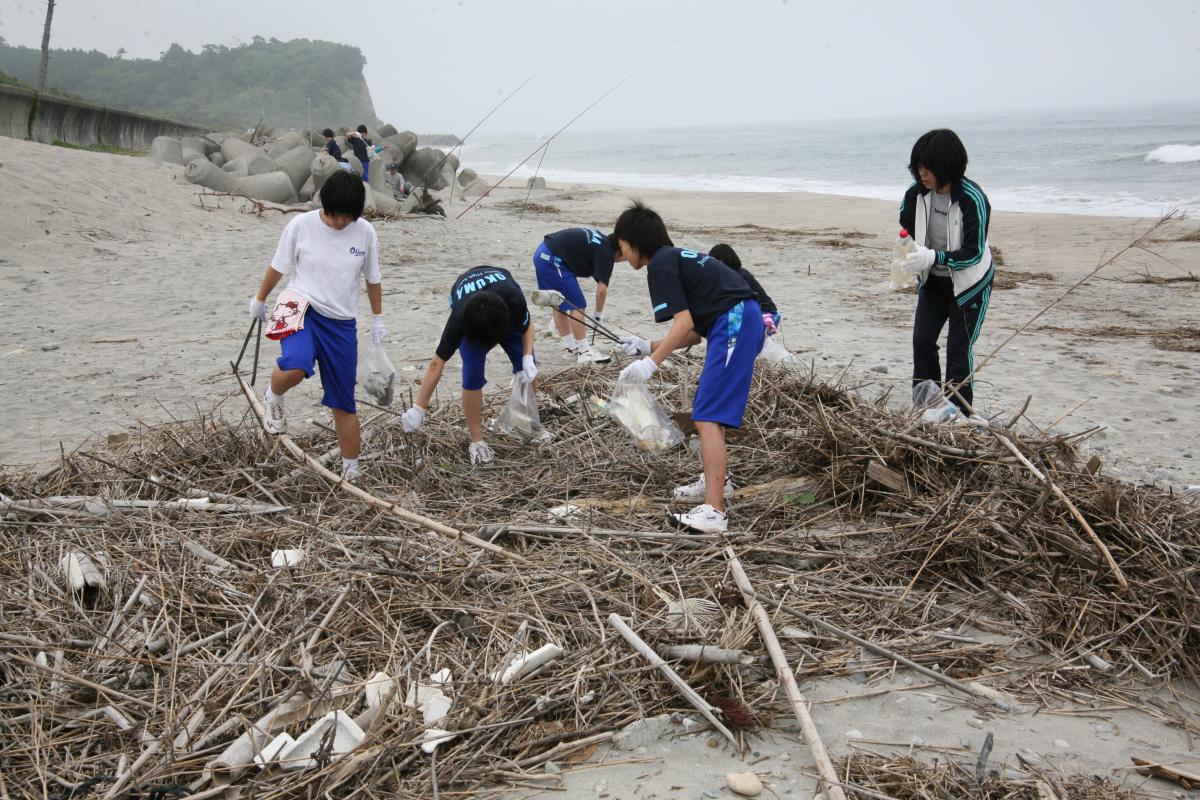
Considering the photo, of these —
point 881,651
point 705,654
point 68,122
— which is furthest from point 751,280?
point 68,122

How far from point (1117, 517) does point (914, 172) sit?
77.4 inches

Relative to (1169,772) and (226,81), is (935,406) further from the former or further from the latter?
(226,81)

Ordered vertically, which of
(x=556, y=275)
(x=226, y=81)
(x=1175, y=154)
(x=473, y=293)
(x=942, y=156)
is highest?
(x=226, y=81)

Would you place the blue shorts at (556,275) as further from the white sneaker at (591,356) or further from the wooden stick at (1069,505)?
the wooden stick at (1069,505)

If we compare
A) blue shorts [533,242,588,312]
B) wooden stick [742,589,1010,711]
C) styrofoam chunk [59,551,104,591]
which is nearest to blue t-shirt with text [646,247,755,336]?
wooden stick [742,589,1010,711]

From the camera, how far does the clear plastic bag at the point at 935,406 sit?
3.84m

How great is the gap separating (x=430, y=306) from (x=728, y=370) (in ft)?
16.1

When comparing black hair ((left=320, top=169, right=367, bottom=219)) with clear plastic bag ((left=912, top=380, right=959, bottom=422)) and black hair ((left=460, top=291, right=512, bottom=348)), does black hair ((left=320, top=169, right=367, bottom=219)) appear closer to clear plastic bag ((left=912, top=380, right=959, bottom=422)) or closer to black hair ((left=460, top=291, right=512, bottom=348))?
black hair ((left=460, top=291, right=512, bottom=348))

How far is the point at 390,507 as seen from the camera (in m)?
3.32

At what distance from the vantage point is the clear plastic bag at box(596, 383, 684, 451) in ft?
13.2

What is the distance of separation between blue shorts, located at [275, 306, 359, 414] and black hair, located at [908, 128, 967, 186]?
111 inches

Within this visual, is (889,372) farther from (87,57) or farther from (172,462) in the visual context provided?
(87,57)

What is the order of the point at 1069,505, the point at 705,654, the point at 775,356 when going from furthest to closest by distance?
the point at 775,356
the point at 1069,505
the point at 705,654

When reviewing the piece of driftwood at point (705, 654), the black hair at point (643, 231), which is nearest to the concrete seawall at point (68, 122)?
the black hair at point (643, 231)
